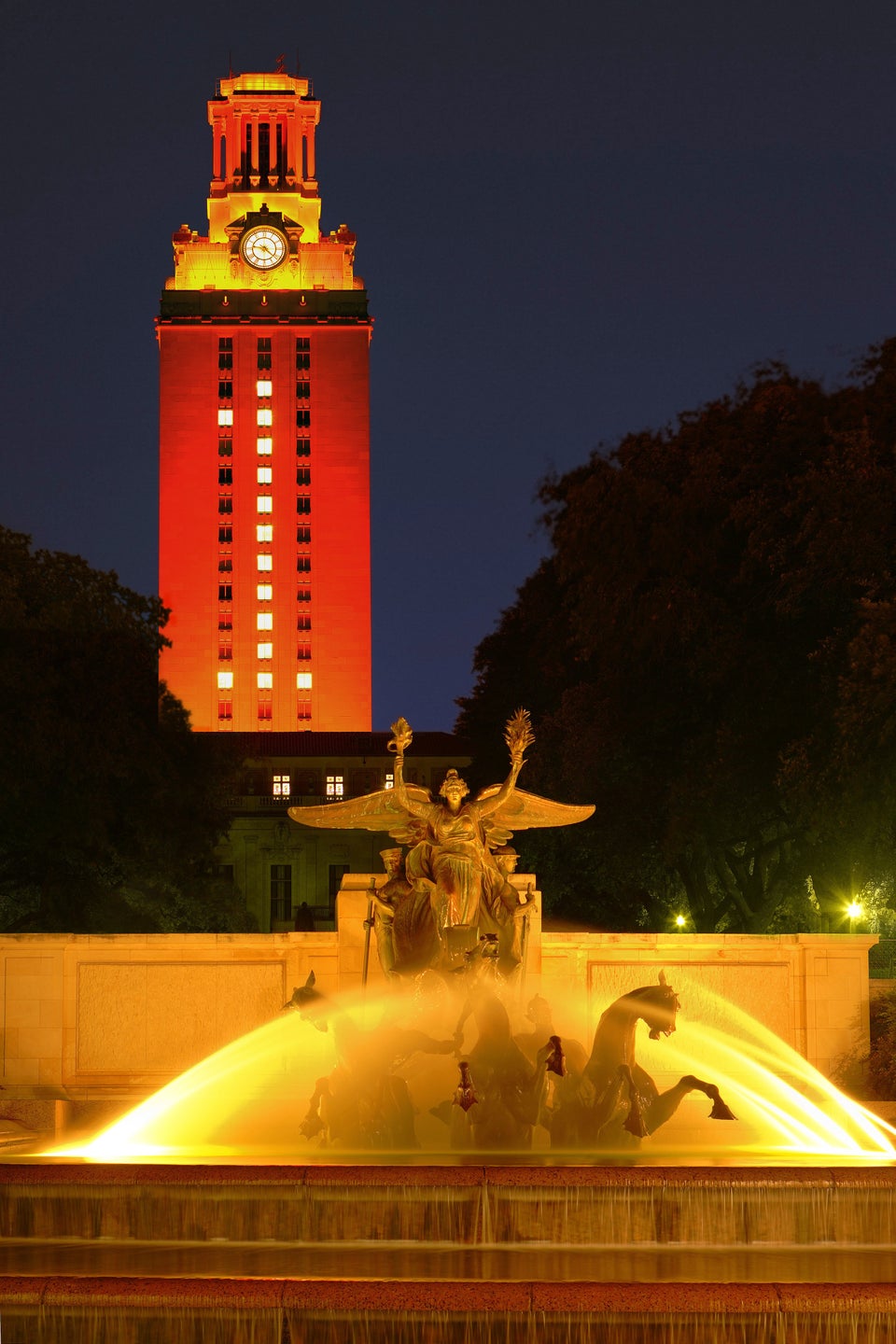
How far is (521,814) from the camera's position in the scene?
76.5ft

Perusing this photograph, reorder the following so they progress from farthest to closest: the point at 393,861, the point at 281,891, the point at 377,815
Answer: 1. the point at 281,891
2. the point at 377,815
3. the point at 393,861

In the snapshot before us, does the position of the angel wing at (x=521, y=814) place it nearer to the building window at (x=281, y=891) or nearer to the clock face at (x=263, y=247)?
the building window at (x=281, y=891)

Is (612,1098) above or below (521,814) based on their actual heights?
below

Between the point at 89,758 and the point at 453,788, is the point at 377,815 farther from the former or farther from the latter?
the point at 89,758

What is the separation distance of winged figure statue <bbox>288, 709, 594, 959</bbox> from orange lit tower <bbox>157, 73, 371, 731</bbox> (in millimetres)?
125654

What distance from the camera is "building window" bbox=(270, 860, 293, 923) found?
109750 millimetres

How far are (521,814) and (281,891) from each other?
8903 cm

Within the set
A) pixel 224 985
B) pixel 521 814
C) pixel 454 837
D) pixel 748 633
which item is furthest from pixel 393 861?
pixel 748 633

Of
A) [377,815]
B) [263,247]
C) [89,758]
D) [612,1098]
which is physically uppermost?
[263,247]

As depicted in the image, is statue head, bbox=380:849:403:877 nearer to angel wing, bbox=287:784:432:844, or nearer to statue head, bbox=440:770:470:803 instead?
angel wing, bbox=287:784:432:844

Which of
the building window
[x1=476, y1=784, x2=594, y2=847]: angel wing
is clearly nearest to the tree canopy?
[x1=476, y1=784, x2=594, y2=847]: angel wing

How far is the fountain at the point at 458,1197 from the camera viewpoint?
35.8ft

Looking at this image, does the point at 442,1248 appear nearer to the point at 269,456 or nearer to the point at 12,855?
the point at 12,855

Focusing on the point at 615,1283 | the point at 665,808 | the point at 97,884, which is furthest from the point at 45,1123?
the point at 97,884
